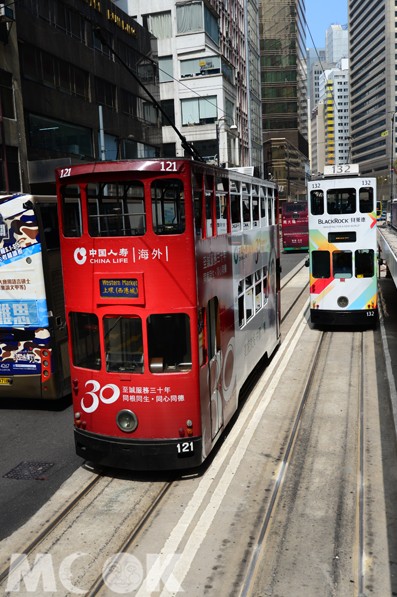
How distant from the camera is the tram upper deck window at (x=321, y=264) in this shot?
1756 cm

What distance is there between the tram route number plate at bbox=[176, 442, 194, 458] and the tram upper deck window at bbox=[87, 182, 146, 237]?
2.87 m

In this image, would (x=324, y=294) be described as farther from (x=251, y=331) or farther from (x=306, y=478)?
(x=306, y=478)

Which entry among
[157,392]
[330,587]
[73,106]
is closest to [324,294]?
[157,392]

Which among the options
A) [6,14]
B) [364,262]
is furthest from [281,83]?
[364,262]

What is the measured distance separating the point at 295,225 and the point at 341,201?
2858 cm

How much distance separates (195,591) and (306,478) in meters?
2.94

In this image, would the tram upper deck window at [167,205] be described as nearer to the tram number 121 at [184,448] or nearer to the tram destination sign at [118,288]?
the tram destination sign at [118,288]

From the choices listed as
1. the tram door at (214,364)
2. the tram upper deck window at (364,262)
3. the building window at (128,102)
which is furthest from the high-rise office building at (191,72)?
the tram door at (214,364)

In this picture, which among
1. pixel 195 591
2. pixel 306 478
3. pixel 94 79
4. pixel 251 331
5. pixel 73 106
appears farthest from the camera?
pixel 94 79

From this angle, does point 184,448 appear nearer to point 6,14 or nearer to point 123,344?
point 123,344

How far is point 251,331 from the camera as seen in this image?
1173 centimetres

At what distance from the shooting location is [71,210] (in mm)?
8031
